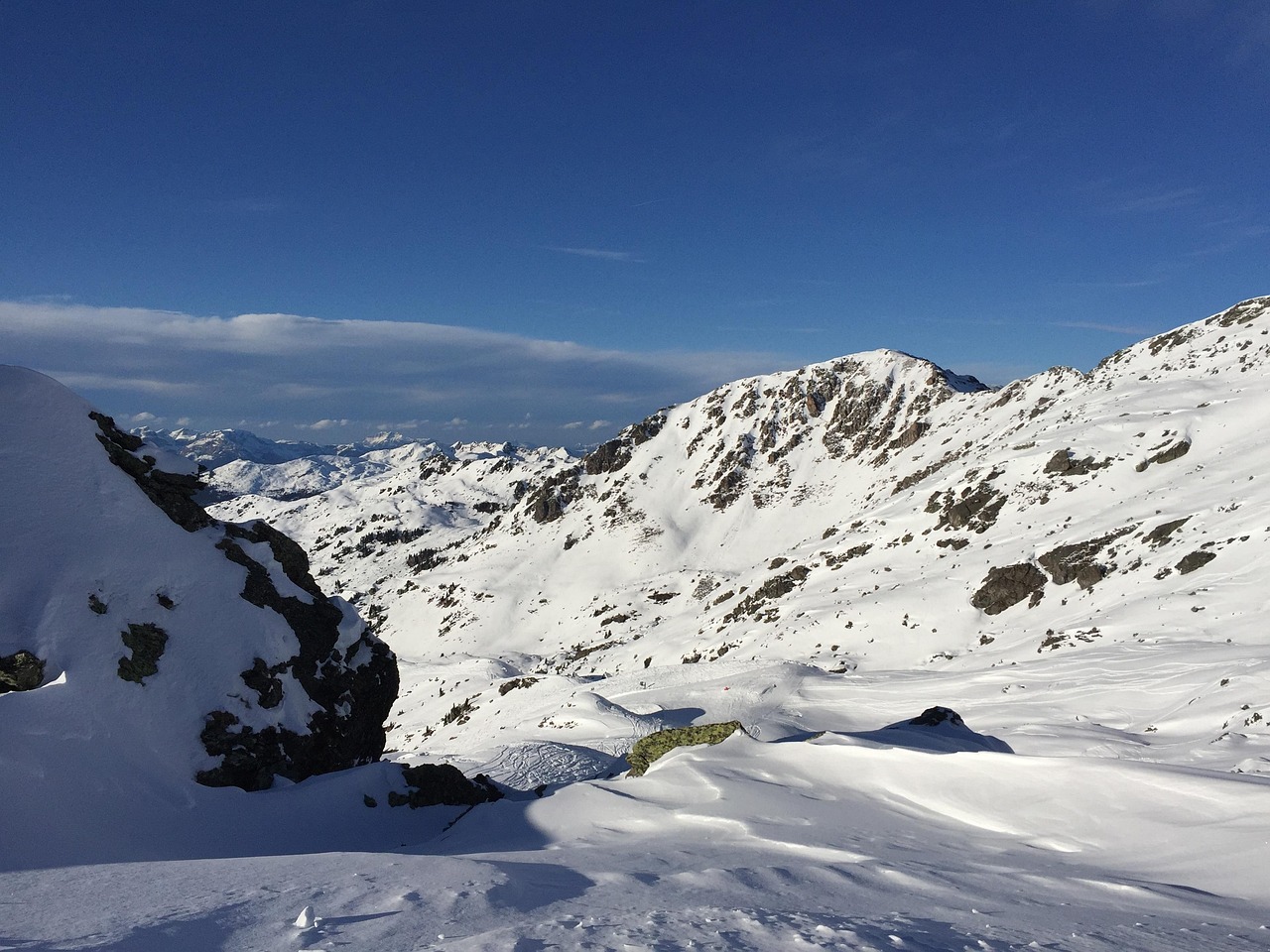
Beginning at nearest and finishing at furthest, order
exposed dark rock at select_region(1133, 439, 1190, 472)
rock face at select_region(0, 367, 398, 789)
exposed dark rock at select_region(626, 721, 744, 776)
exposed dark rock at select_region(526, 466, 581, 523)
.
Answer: rock face at select_region(0, 367, 398, 789) → exposed dark rock at select_region(626, 721, 744, 776) → exposed dark rock at select_region(1133, 439, 1190, 472) → exposed dark rock at select_region(526, 466, 581, 523)

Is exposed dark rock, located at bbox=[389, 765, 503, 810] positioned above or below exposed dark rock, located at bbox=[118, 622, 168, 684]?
below

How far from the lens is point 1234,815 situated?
8469mm

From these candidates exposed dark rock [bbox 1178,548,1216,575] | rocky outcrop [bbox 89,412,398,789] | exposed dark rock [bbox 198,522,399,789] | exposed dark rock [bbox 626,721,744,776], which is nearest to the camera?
rocky outcrop [bbox 89,412,398,789]

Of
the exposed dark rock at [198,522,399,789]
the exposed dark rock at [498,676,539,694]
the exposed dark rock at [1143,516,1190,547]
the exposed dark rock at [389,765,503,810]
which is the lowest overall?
the exposed dark rock at [498,676,539,694]

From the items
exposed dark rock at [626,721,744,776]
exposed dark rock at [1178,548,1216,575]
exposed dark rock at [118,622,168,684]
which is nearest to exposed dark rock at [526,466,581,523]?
exposed dark rock at [1178,548,1216,575]

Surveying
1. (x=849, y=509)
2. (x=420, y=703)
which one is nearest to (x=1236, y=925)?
(x=420, y=703)

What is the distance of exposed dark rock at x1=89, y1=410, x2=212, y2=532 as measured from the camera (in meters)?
18.4

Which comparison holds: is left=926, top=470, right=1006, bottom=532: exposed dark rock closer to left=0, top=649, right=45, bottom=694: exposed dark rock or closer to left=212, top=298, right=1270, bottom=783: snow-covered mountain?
left=212, top=298, right=1270, bottom=783: snow-covered mountain

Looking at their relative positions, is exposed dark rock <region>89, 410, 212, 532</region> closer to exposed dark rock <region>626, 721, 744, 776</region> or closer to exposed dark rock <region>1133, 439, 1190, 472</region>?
exposed dark rock <region>626, 721, 744, 776</region>

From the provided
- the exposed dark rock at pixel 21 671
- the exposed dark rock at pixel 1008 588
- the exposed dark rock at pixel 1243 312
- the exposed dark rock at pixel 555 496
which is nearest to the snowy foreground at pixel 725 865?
the exposed dark rock at pixel 21 671

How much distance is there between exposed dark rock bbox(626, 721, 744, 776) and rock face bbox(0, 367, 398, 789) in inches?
334

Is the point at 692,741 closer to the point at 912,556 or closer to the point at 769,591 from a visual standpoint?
the point at 912,556

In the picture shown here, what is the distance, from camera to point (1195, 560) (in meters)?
30.3

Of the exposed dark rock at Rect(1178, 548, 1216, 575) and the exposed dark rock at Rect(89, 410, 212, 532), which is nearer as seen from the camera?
the exposed dark rock at Rect(89, 410, 212, 532)
